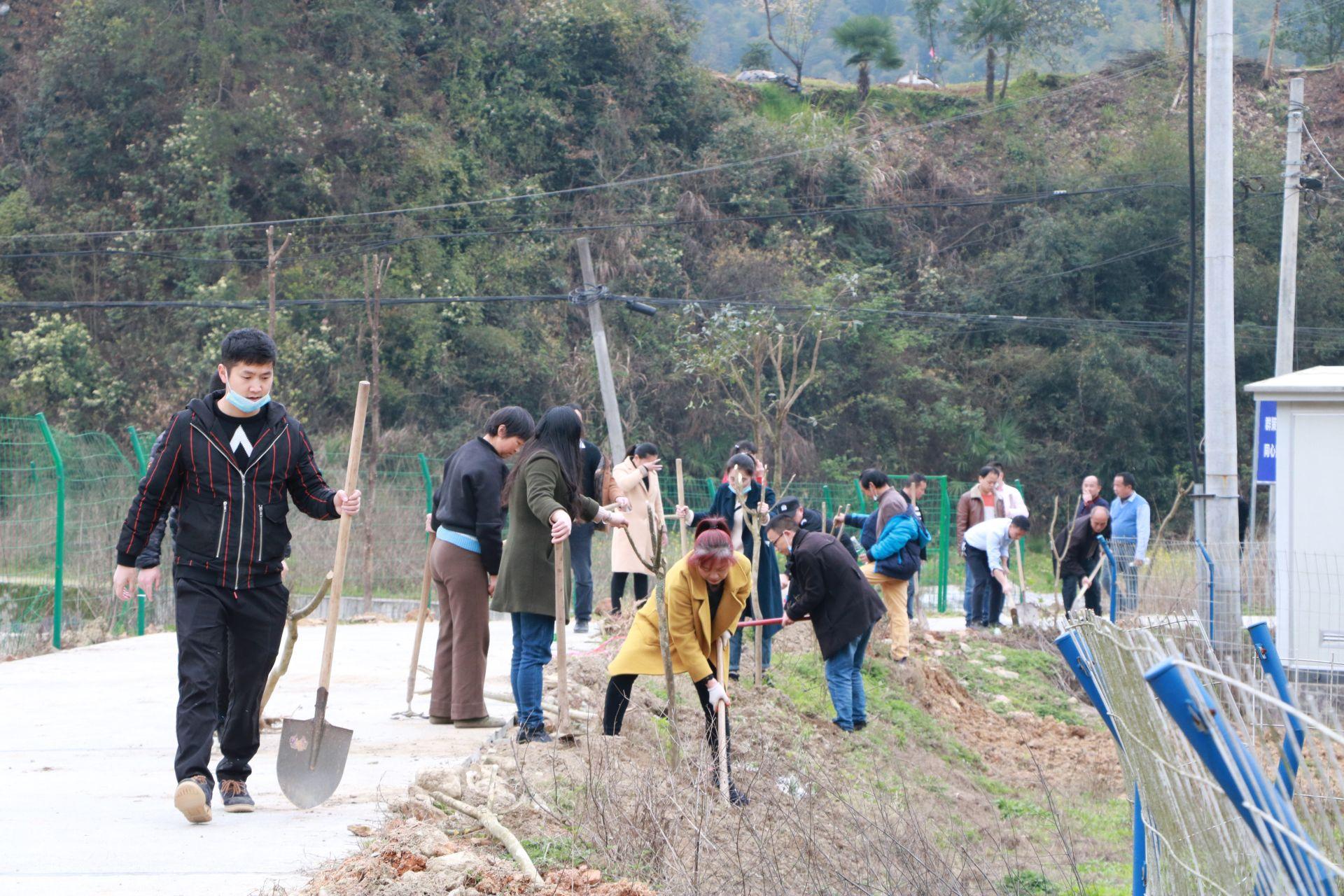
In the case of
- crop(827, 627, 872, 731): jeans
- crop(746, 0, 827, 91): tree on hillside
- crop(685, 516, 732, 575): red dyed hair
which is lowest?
crop(827, 627, 872, 731): jeans

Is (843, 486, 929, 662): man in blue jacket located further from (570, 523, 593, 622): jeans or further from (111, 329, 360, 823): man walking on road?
(111, 329, 360, 823): man walking on road

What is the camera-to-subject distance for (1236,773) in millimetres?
2070

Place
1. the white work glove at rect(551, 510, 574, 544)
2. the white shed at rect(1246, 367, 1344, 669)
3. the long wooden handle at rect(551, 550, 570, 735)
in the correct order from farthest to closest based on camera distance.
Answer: the white shed at rect(1246, 367, 1344, 669) < the long wooden handle at rect(551, 550, 570, 735) < the white work glove at rect(551, 510, 574, 544)

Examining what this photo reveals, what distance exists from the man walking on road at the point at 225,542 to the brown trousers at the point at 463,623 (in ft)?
5.52

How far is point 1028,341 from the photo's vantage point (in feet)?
116

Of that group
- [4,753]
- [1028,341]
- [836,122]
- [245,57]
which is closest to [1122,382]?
[1028,341]

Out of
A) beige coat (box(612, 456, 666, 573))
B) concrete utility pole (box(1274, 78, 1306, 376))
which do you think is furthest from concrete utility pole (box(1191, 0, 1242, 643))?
concrete utility pole (box(1274, 78, 1306, 376))

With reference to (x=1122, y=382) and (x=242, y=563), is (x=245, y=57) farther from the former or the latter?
(x=242, y=563)

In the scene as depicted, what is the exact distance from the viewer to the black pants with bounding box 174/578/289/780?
5121mm

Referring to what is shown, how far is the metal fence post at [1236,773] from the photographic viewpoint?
2.01 metres

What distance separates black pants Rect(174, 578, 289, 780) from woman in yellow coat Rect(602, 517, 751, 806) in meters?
1.66

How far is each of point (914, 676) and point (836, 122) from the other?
30.7m

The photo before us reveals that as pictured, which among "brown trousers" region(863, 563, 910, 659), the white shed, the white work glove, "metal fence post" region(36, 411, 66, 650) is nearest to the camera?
the white work glove

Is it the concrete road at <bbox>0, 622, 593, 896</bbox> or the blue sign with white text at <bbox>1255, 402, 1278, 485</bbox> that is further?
the blue sign with white text at <bbox>1255, 402, 1278, 485</bbox>
